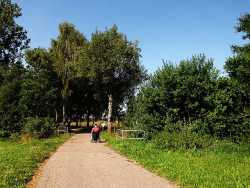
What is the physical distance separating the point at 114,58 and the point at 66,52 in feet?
35.3

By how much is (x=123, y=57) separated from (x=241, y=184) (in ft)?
144

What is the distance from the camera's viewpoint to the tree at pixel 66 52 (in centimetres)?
6209

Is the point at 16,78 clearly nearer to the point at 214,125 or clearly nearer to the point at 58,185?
the point at 214,125

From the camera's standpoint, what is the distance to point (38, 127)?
137ft

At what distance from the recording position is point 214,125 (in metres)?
32.6

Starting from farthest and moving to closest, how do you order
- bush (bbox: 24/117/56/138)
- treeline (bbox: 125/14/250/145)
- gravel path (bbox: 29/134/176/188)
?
bush (bbox: 24/117/56/138)
treeline (bbox: 125/14/250/145)
gravel path (bbox: 29/134/176/188)

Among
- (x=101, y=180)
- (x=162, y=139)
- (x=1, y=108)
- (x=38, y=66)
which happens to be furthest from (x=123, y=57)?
(x=101, y=180)

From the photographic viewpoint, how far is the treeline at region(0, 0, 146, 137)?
4359cm

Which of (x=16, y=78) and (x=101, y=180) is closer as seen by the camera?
(x=101, y=180)

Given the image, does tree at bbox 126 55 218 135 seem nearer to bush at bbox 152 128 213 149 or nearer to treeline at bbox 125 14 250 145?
treeline at bbox 125 14 250 145

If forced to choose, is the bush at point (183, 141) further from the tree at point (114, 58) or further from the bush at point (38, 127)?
the tree at point (114, 58)

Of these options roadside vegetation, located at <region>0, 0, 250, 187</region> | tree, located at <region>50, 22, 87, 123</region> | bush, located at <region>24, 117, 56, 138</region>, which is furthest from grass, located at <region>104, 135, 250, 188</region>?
tree, located at <region>50, 22, 87, 123</region>

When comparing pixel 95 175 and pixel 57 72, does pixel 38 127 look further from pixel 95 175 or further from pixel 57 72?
pixel 95 175

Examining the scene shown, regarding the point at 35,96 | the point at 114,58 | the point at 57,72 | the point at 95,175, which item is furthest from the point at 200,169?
the point at 57,72
